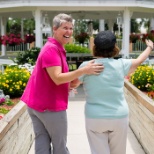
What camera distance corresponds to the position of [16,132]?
4.29 m

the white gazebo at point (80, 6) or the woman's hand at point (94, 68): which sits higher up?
the white gazebo at point (80, 6)

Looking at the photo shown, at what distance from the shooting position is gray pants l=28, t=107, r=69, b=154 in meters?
3.25

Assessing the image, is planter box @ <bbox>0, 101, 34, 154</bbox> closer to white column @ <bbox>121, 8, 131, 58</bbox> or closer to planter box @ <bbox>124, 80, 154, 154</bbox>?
planter box @ <bbox>124, 80, 154, 154</bbox>

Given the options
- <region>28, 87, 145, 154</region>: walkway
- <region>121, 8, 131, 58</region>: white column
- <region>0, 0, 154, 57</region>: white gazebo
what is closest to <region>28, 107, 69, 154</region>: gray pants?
<region>28, 87, 145, 154</region>: walkway

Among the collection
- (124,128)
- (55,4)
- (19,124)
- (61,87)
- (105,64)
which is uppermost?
(55,4)

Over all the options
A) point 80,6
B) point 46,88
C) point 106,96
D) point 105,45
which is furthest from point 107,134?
point 80,6

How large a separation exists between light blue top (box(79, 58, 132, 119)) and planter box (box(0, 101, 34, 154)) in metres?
0.98

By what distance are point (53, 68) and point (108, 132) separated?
719mm

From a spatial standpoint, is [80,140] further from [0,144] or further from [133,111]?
[0,144]

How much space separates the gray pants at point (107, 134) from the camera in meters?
3.02

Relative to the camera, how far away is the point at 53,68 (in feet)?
10.1

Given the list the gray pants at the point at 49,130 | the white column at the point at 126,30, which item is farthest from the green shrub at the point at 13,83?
the white column at the point at 126,30

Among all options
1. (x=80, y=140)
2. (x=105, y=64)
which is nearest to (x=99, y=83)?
(x=105, y=64)

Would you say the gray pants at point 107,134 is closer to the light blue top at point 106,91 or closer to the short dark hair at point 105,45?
the light blue top at point 106,91
